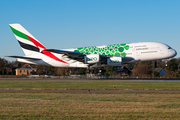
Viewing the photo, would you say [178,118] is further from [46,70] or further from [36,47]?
[46,70]

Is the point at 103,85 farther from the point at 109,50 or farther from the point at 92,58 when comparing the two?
the point at 109,50

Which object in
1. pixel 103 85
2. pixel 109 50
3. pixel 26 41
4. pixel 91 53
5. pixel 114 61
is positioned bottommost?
pixel 103 85

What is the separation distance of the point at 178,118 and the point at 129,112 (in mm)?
2430

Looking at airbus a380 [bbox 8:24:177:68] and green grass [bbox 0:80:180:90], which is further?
airbus a380 [bbox 8:24:177:68]

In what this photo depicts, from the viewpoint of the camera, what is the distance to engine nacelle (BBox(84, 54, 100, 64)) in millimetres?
43812

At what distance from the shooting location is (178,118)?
10211 mm

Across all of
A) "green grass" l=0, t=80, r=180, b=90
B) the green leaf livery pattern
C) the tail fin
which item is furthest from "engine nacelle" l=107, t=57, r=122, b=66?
the tail fin

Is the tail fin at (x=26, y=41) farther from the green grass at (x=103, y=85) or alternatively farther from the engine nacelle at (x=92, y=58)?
the green grass at (x=103, y=85)

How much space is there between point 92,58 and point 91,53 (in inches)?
103

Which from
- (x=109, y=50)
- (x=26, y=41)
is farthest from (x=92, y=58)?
(x=26, y=41)

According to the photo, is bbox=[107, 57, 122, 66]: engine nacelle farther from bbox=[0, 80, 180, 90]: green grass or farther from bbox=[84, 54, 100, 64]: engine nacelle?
bbox=[0, 80, 180, 90]: green grass

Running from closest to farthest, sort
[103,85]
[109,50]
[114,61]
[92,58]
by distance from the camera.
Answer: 1. [103,85]
2. [114,61]
3. [92,58]
4. [109,50]

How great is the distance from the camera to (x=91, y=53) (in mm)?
46312

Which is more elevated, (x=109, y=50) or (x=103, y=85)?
(x=109, y=50)
